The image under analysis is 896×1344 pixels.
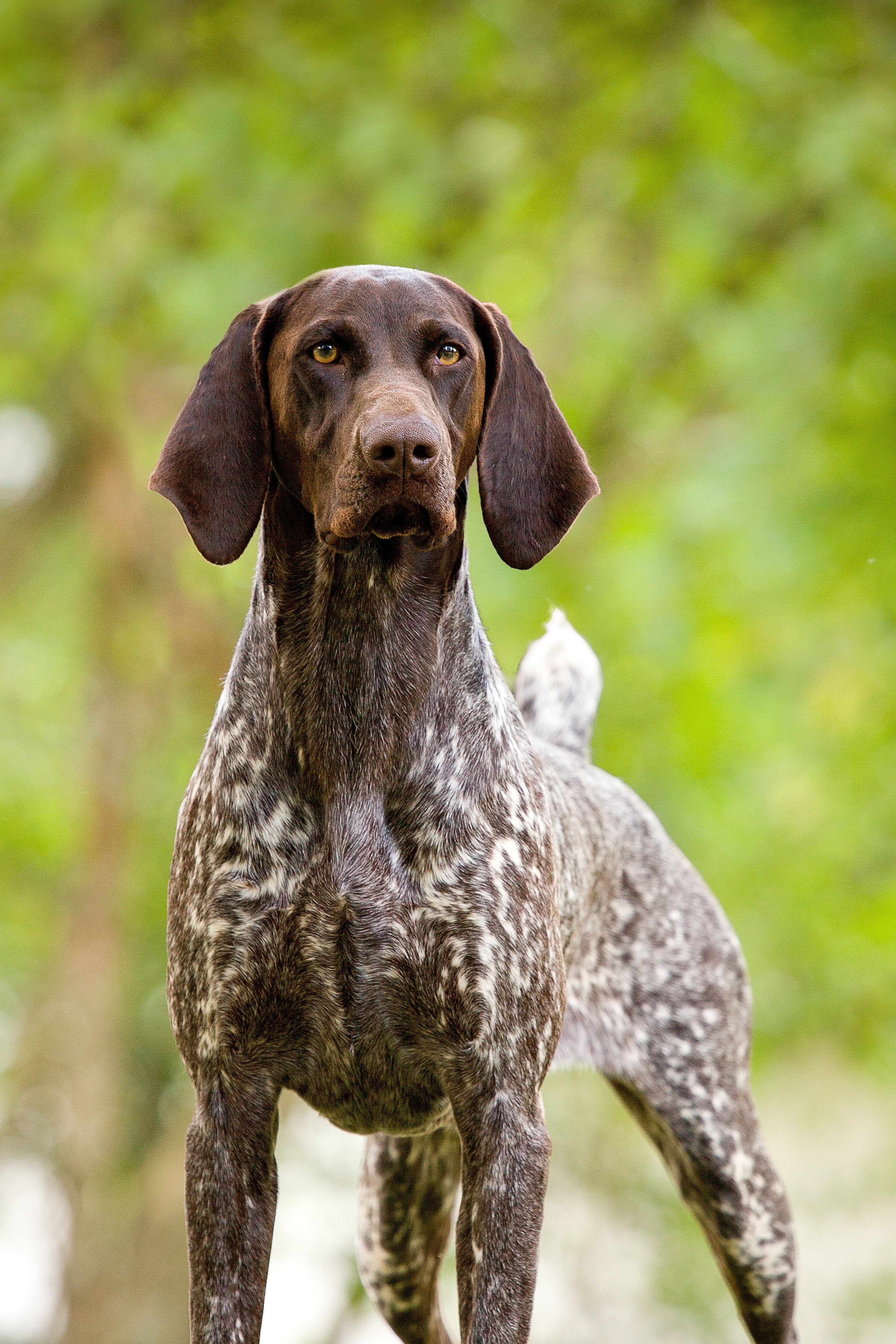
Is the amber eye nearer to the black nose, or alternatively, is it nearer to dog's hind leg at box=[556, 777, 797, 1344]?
the black nose

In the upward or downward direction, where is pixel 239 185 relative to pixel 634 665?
upward

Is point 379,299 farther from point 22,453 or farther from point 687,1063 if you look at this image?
point 22,453

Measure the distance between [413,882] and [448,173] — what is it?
570cm

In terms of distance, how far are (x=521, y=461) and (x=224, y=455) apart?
55cm

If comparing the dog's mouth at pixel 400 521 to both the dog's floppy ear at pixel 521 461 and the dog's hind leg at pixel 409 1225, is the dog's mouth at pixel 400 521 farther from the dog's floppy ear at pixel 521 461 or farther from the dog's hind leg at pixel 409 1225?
the dog's hind leg at pixel 409 1225

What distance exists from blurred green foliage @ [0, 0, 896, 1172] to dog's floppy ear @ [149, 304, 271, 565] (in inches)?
169

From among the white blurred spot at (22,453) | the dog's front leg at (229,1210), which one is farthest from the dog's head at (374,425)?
the white blurred spot at (22,453)

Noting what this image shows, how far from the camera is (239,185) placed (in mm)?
8062

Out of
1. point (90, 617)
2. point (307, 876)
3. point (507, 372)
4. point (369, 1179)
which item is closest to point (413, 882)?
point (307, 876)

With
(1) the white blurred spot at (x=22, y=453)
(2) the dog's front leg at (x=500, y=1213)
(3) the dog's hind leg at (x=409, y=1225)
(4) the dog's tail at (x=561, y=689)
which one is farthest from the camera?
(1) the white blurred spot at (x=22, y=453)

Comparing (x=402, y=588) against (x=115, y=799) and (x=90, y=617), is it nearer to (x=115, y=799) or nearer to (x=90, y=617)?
(x=115, y=799)

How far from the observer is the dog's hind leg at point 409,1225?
402 centimetres

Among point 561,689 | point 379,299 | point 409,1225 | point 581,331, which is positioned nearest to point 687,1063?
point 409,1225

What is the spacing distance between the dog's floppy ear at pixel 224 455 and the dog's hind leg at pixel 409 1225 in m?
1.71
